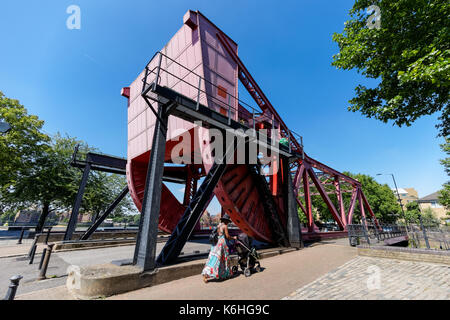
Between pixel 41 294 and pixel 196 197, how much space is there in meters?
4.23

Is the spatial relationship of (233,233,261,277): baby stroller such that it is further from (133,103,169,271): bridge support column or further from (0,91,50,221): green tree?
(0,91,50,221): green tree

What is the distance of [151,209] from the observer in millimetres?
4965

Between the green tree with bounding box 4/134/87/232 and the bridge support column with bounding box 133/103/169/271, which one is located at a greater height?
the green tree with bounding box 4/134/87/232

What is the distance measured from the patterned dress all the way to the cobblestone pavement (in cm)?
180

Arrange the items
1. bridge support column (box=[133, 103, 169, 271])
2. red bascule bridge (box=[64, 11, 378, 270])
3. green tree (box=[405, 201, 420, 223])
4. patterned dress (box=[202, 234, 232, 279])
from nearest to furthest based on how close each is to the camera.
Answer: bridge support column (box=[133, 103, 169, 271]) → patterned dress (box=[202, 234, 232, 279]) → red bascule bridge (box=[64, 11, 378, 270]) → green tree (box=[405, 201, 420, 223])

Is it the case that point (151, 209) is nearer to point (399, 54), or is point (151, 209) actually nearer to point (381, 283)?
point (381, 283)

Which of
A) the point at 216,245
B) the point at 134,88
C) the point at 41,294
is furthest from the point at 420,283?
the point at 134,88

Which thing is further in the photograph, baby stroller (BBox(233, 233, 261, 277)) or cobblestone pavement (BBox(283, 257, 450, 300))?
baby stroller (BBox(233, 233, 261, 277))

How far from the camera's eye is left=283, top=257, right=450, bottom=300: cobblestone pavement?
3823 millimetres


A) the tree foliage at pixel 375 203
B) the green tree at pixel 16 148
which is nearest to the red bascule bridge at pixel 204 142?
Result: the green tree at pixel 16 148

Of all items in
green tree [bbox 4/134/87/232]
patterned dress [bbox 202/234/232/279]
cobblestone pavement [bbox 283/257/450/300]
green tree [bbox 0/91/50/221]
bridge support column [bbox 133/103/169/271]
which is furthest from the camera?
green tree [bbox 4/134/87/232]

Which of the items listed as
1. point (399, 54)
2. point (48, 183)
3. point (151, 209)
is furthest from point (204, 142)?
point (48, 183)

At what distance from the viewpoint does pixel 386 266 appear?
6.35 meters

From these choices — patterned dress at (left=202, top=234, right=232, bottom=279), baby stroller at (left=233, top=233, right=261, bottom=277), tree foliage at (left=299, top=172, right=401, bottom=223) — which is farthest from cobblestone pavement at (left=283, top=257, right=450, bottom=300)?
tree foliage at (left=299, top=172, right=401, bottom=223)
